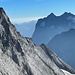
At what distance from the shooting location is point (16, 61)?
81188mm

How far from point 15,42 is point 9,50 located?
4.55 meters

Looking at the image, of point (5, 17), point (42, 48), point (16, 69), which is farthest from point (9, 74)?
point (42, 48)

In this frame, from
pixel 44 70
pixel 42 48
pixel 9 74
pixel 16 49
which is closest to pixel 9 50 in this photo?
pixel 16 49

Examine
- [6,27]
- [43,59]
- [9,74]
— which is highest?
[6,27]

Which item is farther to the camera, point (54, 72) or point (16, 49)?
point (54, 72)

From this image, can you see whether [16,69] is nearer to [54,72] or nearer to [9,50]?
[9,50]

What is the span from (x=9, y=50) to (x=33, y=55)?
14705 millimetres

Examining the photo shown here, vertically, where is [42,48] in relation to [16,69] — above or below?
above

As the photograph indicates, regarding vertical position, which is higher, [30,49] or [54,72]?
[30,49]

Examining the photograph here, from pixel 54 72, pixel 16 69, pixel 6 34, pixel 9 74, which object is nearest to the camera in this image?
pixel 9 74

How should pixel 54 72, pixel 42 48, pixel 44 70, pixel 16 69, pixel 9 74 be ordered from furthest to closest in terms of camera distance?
pixel 42 48
pixel 54 72
pixel 44 70
pixel 16 69
pixel 9 74

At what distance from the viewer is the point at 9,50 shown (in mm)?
81438

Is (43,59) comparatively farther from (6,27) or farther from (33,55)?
(6,27)

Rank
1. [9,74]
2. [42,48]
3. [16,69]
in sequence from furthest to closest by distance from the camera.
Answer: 1. [42,48]
2. [16,69]
3. [9,74]
